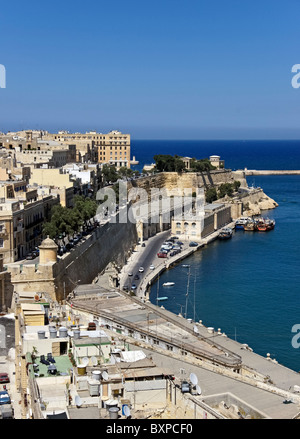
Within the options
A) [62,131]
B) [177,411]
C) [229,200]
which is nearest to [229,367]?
[177,411]

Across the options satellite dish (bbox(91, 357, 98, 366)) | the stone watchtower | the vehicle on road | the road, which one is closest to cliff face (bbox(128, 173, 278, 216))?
the road

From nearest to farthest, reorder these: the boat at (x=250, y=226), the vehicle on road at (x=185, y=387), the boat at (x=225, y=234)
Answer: the vehicle on road at (x=185, y=387) < the boat at (x=225, y=234) < the boat at (x=250, y=226)

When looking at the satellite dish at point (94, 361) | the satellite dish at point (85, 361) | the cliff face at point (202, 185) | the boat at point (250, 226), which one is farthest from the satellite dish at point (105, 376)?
the boat at point (250, 226)

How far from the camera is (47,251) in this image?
14852 millimetres

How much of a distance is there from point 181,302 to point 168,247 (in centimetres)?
769

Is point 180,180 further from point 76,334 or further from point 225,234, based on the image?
point 76,334

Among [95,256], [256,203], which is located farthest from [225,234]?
[95,256]

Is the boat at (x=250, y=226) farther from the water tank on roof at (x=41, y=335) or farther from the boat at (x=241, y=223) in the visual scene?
the water tank on roof at (x=41, y=335)

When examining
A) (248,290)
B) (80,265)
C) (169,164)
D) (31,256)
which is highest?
(169,164)

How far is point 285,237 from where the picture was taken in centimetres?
3241

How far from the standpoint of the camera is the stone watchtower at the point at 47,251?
48.6 ft

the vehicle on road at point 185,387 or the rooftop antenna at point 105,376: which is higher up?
the rooftop antenna at point 105,376

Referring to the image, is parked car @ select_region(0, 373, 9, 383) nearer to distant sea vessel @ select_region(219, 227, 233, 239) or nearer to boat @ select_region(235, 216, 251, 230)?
distant sea vessel @ select_region(219, 227, 233, 239)

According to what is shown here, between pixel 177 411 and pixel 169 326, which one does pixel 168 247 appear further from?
pixel 177 411
